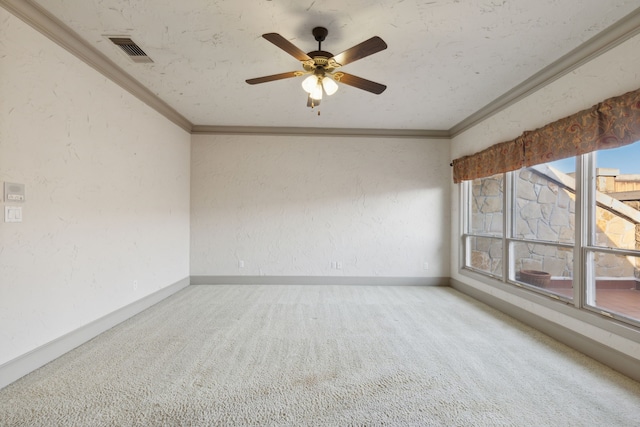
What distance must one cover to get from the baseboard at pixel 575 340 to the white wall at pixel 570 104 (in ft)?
0.14

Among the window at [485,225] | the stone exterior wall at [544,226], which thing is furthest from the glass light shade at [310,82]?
the window at [485,225]

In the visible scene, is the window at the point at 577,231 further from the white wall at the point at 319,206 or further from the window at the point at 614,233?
the white wall at the point at 319,206

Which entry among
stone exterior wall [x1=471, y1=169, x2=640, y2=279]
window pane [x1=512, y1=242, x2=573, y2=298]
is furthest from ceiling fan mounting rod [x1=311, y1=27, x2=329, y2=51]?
window pane [x1=512, y1=242, x2=573, y2=298]

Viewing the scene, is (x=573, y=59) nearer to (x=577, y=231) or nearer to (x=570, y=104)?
(x=570, y=104)

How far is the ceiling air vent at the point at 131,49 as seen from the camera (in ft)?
7.93

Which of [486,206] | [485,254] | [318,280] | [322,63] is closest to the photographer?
[322,63]

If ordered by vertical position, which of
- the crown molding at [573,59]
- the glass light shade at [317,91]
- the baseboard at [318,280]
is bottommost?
the baseboard at [318,280]

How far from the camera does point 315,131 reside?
15.7 ft

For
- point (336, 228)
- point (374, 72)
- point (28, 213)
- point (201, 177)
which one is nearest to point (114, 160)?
point (28, 213)

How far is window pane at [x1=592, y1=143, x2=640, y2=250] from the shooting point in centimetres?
231

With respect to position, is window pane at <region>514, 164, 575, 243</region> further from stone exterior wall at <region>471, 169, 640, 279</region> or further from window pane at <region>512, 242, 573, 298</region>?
window pane at <region>512, 242, 573, 298</region>

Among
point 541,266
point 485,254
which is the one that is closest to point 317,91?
point 485,254

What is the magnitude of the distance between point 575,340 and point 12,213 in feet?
15.4

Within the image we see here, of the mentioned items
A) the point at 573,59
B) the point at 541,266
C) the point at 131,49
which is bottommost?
the point at 541,266
